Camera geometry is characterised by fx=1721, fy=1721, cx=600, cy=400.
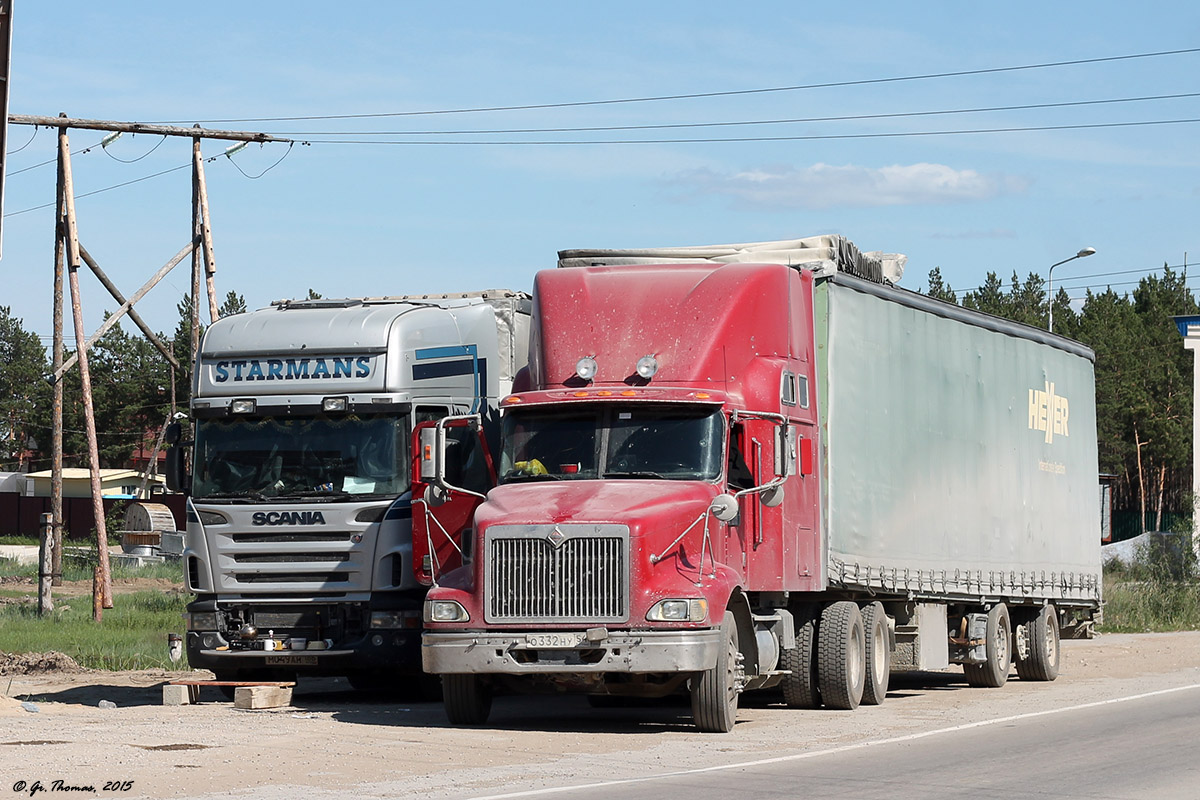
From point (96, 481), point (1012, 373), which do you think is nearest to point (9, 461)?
point (96, 481)

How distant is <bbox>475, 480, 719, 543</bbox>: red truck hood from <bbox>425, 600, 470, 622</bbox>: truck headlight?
751mm

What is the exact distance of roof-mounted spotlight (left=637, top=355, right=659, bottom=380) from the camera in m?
15.9

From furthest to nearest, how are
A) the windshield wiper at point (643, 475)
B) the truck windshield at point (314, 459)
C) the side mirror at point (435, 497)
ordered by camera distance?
the truck windshield at point (314, 459) < the side mirror at point (435, 497) < the windshield wiper at point (643, 475)

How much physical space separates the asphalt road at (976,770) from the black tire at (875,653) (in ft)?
6.96

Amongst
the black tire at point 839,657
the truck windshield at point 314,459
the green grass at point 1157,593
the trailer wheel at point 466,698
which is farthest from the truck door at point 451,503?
the green grass at point 1157,593

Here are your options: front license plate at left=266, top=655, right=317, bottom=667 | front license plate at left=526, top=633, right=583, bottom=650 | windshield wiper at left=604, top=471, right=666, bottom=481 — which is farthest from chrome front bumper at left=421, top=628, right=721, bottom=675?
front license plate at left=266, top=655, right=317, bottom=667

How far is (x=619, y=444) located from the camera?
51.2 ft

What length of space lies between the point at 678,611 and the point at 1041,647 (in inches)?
404

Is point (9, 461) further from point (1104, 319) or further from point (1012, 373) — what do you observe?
point (1012, 373)

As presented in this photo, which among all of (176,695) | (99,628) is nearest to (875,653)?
(176,695)

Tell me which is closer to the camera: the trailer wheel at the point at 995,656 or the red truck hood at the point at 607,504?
the red truck hood at the point at 607,504

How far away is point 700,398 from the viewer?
15.4 meters

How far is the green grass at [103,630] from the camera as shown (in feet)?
79.7

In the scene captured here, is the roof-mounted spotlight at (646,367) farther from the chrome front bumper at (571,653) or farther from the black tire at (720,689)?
the chrome front bumper at (571,653)
